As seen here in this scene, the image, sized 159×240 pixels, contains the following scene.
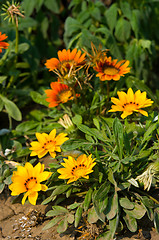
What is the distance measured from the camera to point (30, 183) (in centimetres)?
205

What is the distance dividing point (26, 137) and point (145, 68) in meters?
1.43

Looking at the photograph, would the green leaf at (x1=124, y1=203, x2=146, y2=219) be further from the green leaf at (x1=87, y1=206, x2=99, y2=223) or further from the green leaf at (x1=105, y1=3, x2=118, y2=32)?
the green leaf at (x1=105, y1=3, x2=118, y2=32)

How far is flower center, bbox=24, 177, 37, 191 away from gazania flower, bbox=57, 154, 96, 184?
198mm

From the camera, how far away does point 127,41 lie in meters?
3.58

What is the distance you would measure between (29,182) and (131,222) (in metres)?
0.68

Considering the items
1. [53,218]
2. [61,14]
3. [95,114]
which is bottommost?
[53,218]

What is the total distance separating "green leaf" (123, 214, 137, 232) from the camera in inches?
75.6

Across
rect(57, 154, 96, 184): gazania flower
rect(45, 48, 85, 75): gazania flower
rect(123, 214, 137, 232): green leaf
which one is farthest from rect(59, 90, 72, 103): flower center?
rect(123, 214, 137, 232): green leaf

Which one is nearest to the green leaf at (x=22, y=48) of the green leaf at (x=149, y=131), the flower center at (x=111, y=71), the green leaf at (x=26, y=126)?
the green leaf at (x=26, y=126)

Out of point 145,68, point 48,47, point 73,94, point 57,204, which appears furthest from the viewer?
point 48,47

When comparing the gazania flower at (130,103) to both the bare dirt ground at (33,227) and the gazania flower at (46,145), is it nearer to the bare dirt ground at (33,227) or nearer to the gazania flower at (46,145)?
the gazania flower at (46,145)

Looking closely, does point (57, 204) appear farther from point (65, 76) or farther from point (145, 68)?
point (145, 68)

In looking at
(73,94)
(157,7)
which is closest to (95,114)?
(73,94)

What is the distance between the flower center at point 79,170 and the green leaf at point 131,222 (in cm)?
40
